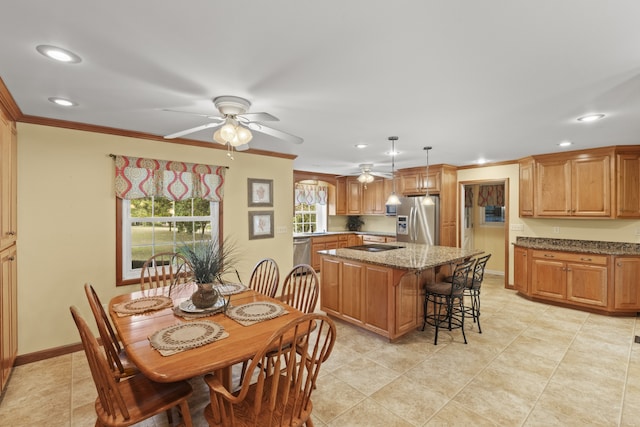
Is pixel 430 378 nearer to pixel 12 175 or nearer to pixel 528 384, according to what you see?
pixel 528 384

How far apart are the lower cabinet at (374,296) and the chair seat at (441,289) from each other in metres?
0.14

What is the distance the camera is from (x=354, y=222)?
26.4ft

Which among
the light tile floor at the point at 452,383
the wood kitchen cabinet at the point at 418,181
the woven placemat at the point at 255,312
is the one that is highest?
the wood kitchen cabinet at the point at 418,181

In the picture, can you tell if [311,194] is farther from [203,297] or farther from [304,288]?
[203,297]

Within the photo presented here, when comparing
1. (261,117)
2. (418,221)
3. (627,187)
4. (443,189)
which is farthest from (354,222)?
(261,117)

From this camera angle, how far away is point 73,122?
2982 millimetres

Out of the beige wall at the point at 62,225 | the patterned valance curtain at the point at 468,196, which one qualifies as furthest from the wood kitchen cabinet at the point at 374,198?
the beige wall at the point at 62,225

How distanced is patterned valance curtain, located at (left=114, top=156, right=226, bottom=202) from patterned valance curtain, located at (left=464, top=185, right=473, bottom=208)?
5.07 m

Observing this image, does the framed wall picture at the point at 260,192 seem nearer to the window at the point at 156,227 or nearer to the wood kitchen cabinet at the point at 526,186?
the window at the point at 156,227

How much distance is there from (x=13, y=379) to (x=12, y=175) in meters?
1.73

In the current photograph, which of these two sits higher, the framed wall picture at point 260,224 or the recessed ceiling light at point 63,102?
the recessed ceiling light at point 63,102

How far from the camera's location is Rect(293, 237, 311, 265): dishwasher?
626cm

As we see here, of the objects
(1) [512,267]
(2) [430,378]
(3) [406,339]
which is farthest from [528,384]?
(1) [512,267]

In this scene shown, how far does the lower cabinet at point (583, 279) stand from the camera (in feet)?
12.8
